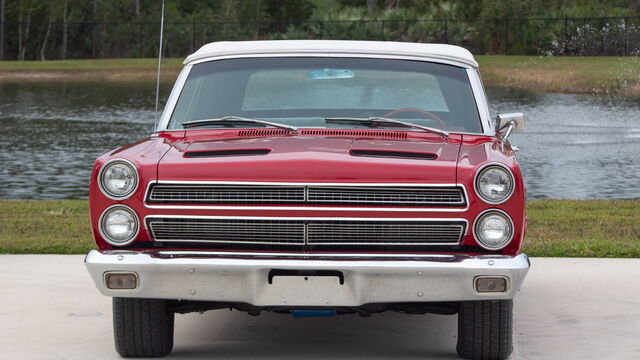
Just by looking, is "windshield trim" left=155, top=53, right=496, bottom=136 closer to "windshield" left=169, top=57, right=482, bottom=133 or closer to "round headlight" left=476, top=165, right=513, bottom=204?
"windshield" left=169, top=57, right=482, bottom=133

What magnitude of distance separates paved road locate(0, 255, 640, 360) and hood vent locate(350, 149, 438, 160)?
1.07 meters

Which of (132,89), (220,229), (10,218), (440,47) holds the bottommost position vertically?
(132,89)

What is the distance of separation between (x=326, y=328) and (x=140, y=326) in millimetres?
1314

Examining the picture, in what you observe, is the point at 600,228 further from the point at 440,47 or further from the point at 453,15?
the point at 453,15

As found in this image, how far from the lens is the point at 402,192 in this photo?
5.65 m

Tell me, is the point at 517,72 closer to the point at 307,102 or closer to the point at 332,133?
the point at 307,102

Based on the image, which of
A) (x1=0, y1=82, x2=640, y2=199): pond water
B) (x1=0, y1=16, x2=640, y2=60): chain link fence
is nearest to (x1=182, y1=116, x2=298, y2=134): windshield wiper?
→ (x1=0, y1=82, x2=640, y2=199): pond water

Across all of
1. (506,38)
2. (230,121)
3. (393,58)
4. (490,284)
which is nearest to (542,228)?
(393,58)

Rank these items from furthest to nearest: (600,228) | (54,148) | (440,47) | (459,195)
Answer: (54,148)
(600,228)
(440,47)
(459,195)

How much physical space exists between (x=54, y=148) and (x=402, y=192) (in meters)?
17.4

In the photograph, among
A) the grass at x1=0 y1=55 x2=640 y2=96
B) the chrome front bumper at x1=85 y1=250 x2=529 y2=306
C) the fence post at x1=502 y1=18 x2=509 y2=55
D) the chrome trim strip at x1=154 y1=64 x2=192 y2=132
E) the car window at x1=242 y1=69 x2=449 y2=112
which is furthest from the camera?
the fence post at x1=502 y1=18 x2=509 y2=55

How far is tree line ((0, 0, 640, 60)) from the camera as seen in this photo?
169 feet


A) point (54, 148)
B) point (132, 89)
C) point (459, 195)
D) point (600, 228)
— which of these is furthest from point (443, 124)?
point (132, 89)

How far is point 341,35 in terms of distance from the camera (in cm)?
5253
